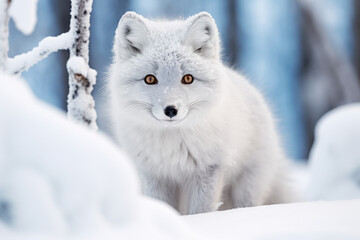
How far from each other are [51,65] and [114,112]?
6644 mm

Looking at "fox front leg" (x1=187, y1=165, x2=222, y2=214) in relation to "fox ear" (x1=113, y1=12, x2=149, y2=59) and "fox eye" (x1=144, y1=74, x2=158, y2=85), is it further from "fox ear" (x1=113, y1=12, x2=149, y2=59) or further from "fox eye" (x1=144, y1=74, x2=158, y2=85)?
"fox ear" (x1=113, y1=12, x2=149, y2=59)

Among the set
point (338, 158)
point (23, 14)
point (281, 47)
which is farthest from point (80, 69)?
point (281, 47)

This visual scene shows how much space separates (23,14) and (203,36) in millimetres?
1294

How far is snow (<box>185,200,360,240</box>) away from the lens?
7.63 ft

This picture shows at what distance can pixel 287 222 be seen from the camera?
98.7 inches

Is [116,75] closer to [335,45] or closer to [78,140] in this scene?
[78,140]

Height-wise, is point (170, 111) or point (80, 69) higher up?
point (80, 69)

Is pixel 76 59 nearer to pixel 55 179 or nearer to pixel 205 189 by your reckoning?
pixel 205 189

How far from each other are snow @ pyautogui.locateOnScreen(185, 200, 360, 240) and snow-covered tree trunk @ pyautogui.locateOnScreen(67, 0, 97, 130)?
0.83 meters

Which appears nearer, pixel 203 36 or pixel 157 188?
pixel 203 36

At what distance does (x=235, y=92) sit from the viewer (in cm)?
376

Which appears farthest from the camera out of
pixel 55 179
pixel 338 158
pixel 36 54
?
pixel 338 158

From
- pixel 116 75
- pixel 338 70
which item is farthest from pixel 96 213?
pixel 338 70

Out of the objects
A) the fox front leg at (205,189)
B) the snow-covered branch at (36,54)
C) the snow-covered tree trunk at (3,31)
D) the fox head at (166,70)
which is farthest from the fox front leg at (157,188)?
the snow-covered tree trunk at (3,31)
